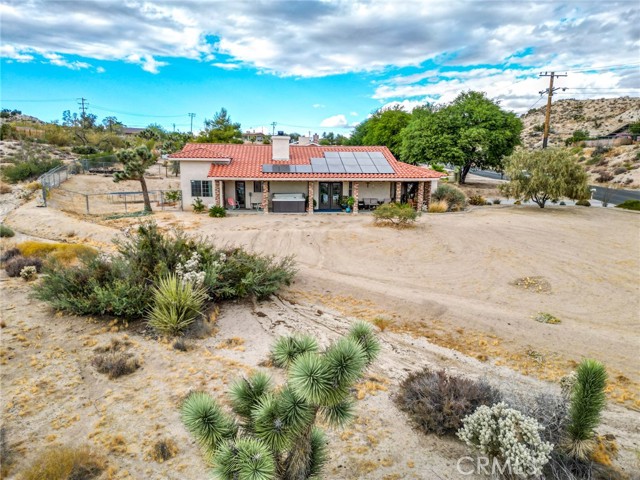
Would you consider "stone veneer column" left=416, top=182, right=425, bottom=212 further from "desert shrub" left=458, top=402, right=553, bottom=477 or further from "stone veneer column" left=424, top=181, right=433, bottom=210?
"desert shrub" left=458, top=402, right=553, bottom=477

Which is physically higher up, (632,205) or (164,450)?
(632,205)

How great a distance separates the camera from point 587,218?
2303 centimetres

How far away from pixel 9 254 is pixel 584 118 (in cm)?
11646

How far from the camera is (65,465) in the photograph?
185 inches

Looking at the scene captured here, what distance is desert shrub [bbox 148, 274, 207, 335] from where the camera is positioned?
8.52m

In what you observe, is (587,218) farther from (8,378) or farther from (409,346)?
(8,378)

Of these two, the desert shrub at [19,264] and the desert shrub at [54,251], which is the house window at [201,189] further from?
the desert shrub at [19,264]

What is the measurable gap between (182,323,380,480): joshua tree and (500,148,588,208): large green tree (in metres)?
25.9

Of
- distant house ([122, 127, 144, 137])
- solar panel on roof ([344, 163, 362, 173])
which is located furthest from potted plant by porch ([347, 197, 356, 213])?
distant house ([122, 127, 144, 137])

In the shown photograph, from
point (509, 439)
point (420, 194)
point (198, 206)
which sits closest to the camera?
point (509, 439)

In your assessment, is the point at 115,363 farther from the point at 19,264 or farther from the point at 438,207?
the point at 438,207

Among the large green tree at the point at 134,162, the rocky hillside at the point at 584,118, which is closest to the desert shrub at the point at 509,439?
the large green tree at the point at 134,162

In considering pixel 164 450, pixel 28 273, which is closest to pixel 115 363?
pixel 164 450

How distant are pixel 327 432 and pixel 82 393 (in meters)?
4.05
